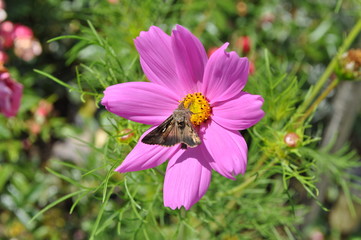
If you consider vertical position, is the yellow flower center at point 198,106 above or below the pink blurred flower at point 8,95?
above

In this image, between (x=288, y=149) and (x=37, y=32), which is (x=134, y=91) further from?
(x=37, y=32)

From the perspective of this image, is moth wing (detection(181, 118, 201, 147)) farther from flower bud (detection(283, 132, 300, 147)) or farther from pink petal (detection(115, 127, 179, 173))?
flower bud (detection(283, 132, 300, 147))

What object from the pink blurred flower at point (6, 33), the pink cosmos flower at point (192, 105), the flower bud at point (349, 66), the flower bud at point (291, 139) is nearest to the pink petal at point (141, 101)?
the pink cosmos flower at point (192, 105)

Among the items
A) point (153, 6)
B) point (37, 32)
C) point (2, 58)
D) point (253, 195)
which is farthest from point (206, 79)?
point (37, 32)

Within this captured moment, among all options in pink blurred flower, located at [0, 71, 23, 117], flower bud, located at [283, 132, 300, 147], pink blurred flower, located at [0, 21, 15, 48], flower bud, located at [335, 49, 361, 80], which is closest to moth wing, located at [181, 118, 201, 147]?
flower bud, located at [283, 132, 300, 147]

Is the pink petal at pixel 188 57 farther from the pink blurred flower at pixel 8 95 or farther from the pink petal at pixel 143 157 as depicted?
the pink blurred flower at pixel 8 95

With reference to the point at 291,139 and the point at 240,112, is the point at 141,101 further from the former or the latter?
the point at 291,139

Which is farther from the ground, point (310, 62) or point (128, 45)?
point (128, 45)
